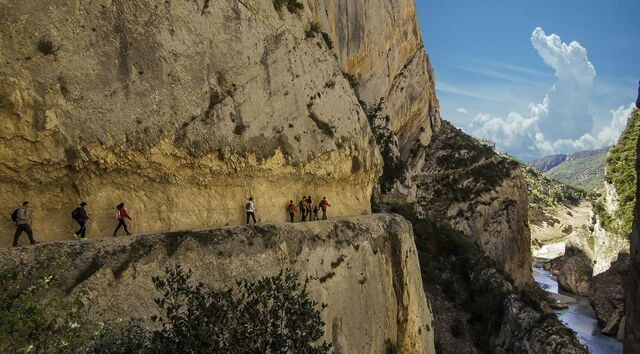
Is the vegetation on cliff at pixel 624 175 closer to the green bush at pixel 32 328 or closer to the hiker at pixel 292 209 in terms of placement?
the hiker at pixel 292 209

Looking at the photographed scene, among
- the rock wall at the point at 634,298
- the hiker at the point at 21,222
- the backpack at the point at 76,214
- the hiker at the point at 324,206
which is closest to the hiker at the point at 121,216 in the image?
the backpack at the point at 76,214

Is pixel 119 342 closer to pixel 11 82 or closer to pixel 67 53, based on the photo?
pixel 11 82

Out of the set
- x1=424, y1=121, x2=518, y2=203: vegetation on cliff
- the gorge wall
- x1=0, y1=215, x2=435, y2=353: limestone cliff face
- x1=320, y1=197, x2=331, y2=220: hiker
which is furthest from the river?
the gorge wall

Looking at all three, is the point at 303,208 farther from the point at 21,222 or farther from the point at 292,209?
Answer: the point at 21,222

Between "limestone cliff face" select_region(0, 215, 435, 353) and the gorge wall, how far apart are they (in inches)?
81.1

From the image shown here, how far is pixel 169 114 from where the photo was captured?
17.2 meters

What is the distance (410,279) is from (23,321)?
2065cm

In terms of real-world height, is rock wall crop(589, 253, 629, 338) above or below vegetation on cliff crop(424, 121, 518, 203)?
below

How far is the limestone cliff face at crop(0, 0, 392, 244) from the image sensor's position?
14508 mm

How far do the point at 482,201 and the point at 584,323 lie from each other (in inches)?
820

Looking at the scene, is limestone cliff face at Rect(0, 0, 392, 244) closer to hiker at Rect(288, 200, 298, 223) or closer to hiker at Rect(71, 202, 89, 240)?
hiker at Rect(288, 200, 298, 223)

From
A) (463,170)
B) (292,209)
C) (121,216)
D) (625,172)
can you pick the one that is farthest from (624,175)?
(121,216)

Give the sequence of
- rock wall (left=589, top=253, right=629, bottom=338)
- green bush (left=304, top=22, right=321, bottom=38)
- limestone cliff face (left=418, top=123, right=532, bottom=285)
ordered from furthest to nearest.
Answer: limestone cliff face (left=418, top=123, right=532, bottom=285)
rock wall (left=589, top=253, right=629, bottom=338)
green bush (left=304, top=22, right=321, bottom=38)

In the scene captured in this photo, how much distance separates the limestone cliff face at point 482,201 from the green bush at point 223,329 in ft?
170
